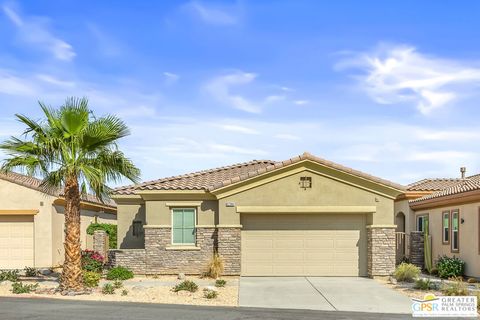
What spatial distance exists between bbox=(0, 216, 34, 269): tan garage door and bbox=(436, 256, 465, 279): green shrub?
17278 millimetres

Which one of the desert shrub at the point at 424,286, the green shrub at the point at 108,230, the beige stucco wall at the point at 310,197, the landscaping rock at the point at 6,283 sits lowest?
the landscaping rock at the point at 6,283

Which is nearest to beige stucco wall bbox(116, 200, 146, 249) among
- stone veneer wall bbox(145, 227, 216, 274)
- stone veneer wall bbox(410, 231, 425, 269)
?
stone veneer wall bbox(145, 227, 216, 274)

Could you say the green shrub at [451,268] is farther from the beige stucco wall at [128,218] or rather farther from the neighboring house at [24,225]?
the neighboring house at [24,225]

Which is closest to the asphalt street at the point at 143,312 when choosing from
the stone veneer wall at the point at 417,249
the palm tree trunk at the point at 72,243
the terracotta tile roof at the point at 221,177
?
the palm tree trunk at the point at 72,243

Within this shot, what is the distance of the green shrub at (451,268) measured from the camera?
2216 centimetres

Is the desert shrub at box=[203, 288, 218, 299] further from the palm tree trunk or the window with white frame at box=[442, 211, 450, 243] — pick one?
the window with white frame at box=[442, 211, 450, 243]

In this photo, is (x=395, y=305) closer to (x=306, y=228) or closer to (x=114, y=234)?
(x=306, y=228)

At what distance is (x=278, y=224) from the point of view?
23.2 meters

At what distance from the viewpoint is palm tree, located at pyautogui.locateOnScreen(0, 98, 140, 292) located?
1789 cm

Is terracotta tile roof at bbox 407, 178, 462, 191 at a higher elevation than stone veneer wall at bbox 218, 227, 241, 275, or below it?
higher

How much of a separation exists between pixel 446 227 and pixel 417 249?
1.54m

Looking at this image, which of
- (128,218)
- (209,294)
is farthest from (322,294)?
(128,218)

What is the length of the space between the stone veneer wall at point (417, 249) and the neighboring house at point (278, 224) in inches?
123

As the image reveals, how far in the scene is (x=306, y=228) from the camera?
75.8 ft
